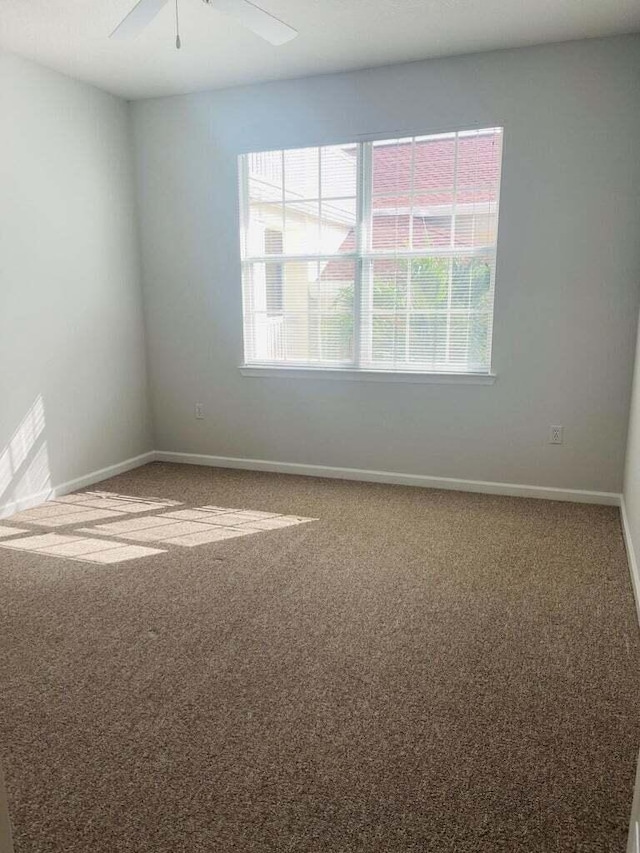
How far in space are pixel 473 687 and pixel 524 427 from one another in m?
2.20

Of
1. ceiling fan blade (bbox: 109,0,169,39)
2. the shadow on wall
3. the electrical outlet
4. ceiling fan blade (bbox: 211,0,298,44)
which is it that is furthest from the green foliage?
the shadow on wall

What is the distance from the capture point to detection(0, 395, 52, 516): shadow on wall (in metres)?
3.62

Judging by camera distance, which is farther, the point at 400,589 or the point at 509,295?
the point at 509,295

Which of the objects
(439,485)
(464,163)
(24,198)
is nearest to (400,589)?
(439,485)

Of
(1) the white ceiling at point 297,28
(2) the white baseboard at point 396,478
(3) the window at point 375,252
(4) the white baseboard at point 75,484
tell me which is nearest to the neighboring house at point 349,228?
(3) the window at point 375,252

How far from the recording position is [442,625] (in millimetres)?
2369

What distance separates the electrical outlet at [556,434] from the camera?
3.75 m

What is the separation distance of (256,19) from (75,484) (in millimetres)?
3053

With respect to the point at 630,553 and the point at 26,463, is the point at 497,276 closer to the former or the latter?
the point at 630,553

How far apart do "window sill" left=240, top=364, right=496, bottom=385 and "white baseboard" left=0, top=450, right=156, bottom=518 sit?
3.71ft

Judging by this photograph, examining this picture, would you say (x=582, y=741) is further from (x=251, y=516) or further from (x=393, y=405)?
(x=393, y=405)

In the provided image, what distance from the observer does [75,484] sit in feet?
13.6

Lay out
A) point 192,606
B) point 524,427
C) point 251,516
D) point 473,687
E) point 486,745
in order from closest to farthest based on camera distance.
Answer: point 486,745
point 473,687
point 192,606
point 251,516
point 524,427

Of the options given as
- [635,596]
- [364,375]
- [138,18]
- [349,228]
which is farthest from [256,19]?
[635,596]
